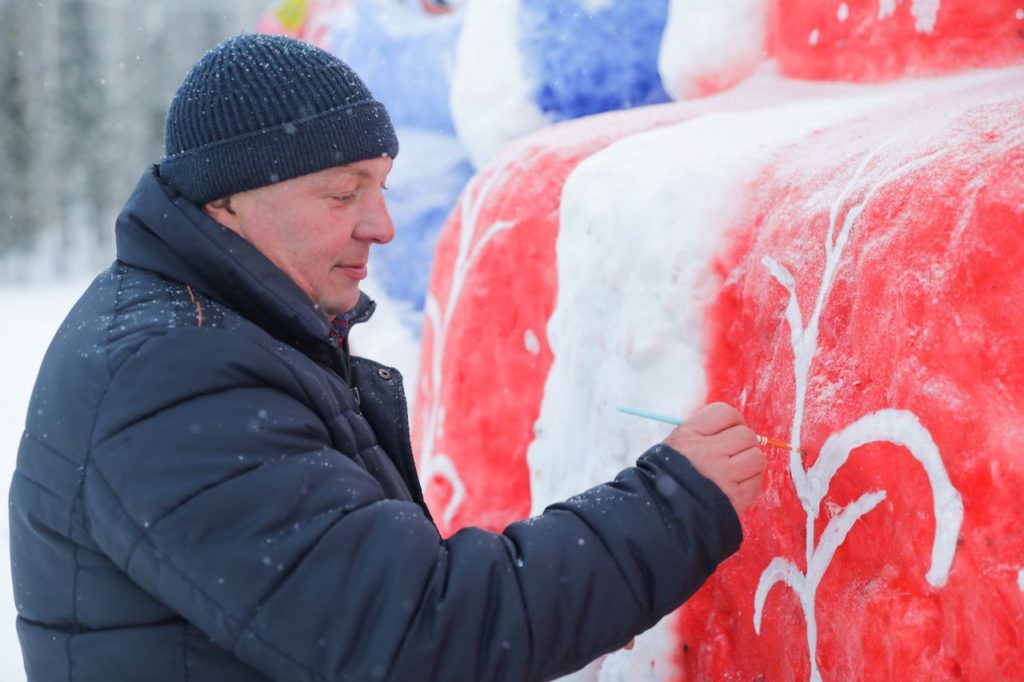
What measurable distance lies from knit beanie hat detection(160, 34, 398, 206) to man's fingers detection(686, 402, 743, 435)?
19.8 inches

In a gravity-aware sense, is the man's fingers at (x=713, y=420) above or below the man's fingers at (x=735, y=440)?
above

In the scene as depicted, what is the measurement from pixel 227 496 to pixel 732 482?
0.54m

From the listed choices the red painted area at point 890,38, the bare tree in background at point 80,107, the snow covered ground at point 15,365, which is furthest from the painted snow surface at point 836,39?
the bare tree in background at point 80,107

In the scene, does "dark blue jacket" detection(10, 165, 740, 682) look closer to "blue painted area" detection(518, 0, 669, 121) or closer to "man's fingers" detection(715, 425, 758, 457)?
"man's fingers" detection(715, 425, 758, 457)

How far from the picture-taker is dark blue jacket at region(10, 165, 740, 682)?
3.04ft

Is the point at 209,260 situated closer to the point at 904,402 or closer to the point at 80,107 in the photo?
the point at 904,402

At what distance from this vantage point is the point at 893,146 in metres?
1.36

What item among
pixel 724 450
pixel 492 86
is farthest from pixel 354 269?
pixel 492 86

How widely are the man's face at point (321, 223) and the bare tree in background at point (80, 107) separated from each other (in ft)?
30.3

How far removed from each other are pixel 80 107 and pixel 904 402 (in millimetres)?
11218

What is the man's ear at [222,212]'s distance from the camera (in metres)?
1.16

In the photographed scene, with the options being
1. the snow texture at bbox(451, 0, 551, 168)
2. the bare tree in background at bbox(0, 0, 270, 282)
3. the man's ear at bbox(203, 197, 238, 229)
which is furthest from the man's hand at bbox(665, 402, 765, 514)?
the bare tree in background at bbox(0, 0, 270, 282)

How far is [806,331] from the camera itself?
133 centimetres

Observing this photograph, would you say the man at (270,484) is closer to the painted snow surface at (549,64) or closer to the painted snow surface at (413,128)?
the painted snow surface at (549,64)
